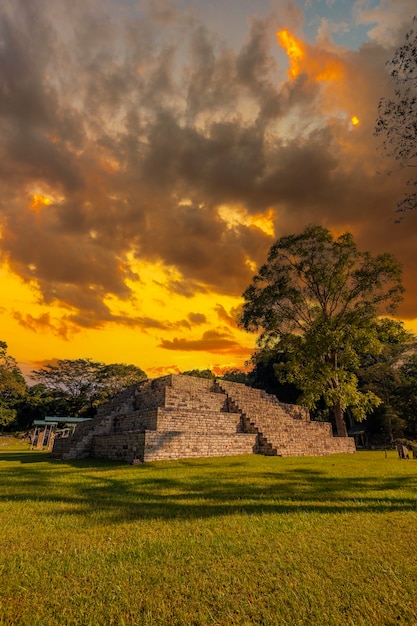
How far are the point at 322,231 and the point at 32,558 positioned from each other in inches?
970

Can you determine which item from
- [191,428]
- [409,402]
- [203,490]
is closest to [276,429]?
[191,428]

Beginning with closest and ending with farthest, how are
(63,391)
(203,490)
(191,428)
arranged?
(203,490)
(191,428)
(63,391)

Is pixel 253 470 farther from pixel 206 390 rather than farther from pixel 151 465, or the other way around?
pixel 206 390

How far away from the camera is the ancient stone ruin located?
1339 centimetres

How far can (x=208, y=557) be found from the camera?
3586 millimetres

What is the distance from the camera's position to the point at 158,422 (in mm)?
13828

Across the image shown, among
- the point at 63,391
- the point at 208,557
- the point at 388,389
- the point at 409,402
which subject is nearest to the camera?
the point at 208,557

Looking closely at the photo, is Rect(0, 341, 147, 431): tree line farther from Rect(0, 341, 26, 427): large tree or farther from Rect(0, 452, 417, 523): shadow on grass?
Rect(0, 452, 417, 523): shadow on grass

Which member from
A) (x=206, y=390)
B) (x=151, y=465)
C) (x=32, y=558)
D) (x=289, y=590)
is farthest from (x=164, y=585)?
(x=206, y=390)

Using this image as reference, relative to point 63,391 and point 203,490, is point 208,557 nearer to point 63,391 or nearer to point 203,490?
point 203,490

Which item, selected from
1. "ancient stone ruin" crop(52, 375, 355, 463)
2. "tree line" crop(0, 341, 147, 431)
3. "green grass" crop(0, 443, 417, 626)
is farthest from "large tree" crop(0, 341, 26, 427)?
"green grass" crop(0, 443, 417, 626)

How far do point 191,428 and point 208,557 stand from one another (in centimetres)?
1133

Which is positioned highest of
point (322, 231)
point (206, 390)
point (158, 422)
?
point (322, 231)

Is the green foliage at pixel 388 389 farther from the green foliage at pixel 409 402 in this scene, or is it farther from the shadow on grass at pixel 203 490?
the shadow on grass at pixel 203 490
